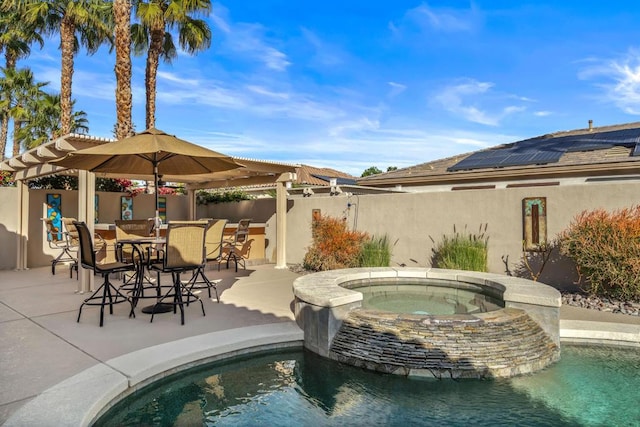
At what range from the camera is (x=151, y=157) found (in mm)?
6594

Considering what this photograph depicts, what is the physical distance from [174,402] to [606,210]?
7.03 meters

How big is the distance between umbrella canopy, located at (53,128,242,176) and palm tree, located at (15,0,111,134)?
1027 cm

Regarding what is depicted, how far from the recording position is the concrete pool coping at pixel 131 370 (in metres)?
2.63

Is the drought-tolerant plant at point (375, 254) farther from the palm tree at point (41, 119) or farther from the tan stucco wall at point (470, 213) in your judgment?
the palm tree at point (41, 119)

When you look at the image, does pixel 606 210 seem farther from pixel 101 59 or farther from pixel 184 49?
pixel 101 59

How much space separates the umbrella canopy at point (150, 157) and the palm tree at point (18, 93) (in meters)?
19.5

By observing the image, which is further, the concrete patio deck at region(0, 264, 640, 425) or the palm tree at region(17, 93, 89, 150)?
the palm tree at region(17, 93, 89, 150)

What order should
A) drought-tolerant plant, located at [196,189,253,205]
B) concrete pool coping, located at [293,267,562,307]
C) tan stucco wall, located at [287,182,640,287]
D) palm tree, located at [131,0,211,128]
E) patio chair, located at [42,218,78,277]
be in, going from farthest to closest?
drought-tolerant plant, located at [196,189,253,205] → palm tree, located at [131,0,211,128] → patio chair, located at [42,218,78,277] → tan stucco wall, located at [287,182,640,287] → concrete pool coping, located at [293,267,562,307]

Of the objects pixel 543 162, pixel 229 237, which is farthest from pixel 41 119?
pixel 543 162

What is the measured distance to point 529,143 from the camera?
46.0ft

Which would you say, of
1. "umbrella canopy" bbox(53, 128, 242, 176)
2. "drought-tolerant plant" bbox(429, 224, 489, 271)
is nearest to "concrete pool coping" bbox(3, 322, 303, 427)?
"umbrella canopy" bbox(53, 128, 242, 176)

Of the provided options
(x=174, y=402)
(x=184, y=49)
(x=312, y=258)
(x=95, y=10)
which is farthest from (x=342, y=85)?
(x=174, y=402)

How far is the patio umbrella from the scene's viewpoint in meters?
5.26

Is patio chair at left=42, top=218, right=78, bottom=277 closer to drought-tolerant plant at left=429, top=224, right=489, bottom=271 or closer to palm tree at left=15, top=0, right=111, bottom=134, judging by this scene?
palm tree at left=15, top=0, right=111, bottom=134
